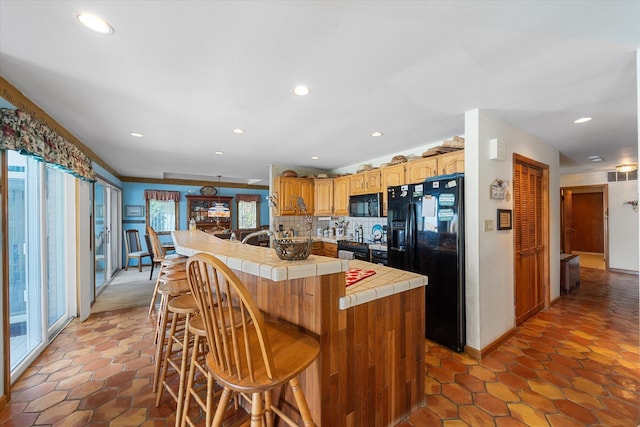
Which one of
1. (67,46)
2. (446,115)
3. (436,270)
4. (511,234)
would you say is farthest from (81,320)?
(511,234)

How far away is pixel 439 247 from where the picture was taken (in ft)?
8.30

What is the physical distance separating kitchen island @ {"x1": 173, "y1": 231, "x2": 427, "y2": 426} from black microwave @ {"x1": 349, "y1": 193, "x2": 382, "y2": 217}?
2335 mm

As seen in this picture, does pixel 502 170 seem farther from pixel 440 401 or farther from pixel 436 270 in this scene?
pixel 440 401

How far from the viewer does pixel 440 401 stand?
5.93 feet

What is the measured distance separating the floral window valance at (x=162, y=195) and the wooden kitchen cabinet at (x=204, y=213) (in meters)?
0.34

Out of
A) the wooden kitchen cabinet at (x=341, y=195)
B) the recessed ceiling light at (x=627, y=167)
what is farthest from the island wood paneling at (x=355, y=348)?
the recessed ceiling light at (x=627, y=167)

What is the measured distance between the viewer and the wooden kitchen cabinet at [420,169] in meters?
3.15

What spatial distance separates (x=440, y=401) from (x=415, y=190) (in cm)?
185

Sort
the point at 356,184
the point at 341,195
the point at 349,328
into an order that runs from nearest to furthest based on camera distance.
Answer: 1. the point at 349,328
2. the point at 356,184
3. the point at 341,195

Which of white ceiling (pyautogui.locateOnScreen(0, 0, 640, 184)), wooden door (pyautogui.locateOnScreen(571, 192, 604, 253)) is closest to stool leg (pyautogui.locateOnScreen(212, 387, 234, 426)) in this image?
white ceiling (pyautogui.locateOnScreen(0, 0, 640, 184))

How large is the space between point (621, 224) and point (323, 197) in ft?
20.8

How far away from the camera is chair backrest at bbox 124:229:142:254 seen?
6.50 m

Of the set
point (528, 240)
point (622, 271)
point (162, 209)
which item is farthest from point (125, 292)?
point (622, 271)

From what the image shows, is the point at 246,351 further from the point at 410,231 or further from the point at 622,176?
the point at 622,176
